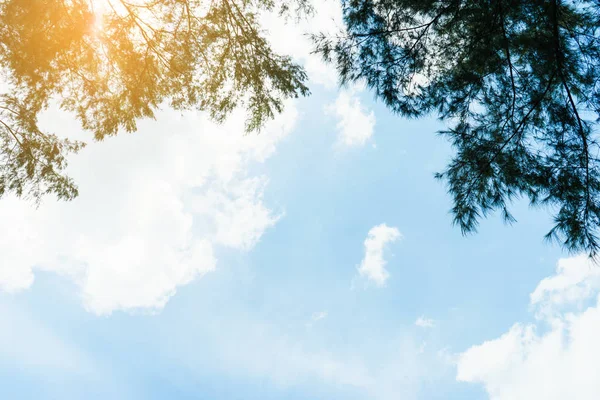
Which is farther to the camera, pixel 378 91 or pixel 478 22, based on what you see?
pixel 378 91

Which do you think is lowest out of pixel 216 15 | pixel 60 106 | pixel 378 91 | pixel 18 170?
pixel 18 170

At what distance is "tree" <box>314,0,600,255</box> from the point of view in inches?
123

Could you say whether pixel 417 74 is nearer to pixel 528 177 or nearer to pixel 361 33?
pixel 361 33

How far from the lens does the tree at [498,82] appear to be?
123 inches

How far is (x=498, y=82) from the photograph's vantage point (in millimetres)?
3529

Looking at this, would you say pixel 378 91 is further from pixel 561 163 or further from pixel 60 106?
pixel 60 106

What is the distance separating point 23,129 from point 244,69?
327 cm

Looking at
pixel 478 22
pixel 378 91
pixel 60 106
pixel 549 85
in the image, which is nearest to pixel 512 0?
pixel 478 22

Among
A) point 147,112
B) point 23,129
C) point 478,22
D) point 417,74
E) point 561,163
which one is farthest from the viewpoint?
point 147,112

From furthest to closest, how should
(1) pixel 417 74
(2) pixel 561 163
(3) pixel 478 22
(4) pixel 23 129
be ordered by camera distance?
(4) pixel 23 129 → (1) pixel 417 74 → (3) pixel 478 22 → (2) pixel 561 163

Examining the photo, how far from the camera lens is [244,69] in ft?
16.0

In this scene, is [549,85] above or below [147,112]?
below

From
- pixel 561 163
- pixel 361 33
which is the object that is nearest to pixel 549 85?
pixel 561 163

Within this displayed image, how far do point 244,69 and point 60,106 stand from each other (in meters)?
2.73
